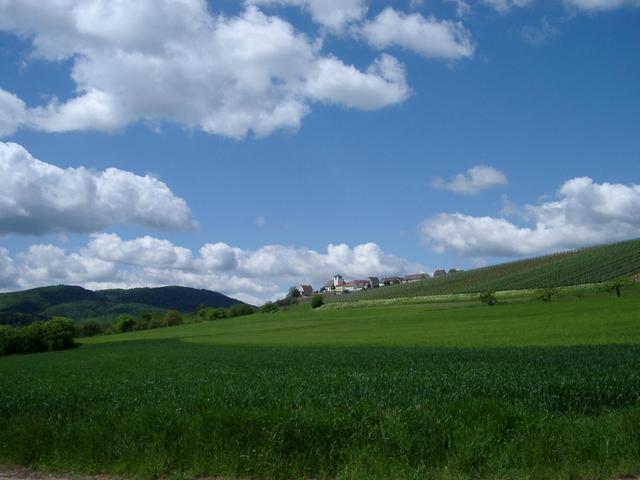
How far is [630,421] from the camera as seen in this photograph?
10.8 meters

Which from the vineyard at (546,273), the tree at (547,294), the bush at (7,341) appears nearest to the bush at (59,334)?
the bush at (7,341)

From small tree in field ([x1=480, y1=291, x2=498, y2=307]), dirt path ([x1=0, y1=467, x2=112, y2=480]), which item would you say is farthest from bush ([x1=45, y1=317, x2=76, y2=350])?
dirt path ([x1=0, y1=467, x2=112, y2=480])

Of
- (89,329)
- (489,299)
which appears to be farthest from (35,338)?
(489,299)

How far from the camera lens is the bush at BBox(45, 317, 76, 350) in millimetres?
91812

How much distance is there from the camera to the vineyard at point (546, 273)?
9894 centimetres

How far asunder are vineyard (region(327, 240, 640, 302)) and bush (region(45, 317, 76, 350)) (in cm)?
7787

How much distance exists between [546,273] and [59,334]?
9365 cm

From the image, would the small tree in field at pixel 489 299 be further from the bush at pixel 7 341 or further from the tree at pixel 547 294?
the bush at pixel 7 341

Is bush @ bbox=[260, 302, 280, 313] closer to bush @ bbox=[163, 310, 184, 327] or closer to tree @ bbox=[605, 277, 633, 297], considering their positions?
bush @ bbox=[163, 310, 184, 327]

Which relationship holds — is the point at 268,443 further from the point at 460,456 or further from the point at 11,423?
the point at 11,423

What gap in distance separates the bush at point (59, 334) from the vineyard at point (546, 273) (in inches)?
3066

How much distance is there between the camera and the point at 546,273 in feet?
378

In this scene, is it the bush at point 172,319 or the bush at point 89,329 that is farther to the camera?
the bush at point 172,319

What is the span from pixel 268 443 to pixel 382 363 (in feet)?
A: 59.1
